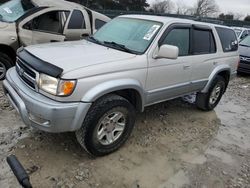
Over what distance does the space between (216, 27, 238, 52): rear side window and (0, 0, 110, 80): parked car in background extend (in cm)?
308

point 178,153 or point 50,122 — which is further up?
point 50,122

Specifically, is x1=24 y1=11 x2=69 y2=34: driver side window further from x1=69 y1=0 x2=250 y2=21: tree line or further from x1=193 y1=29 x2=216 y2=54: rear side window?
x1=69 y1=0 x2=250 y2=21: tree line

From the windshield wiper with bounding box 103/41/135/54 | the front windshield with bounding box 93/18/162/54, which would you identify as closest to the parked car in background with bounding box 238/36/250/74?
the front windshield with bounding box 93/18/162/54

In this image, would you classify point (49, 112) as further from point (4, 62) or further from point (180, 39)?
point (4, 62)

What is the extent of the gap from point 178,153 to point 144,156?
53 centimetres

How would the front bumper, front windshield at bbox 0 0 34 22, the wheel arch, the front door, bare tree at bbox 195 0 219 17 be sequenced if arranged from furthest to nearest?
bare tree at bbox 195 0 219 17, front windshield at bbox 0 0 34 22, the front door, the wheel arch, the front bumper

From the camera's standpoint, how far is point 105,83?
3486 mm

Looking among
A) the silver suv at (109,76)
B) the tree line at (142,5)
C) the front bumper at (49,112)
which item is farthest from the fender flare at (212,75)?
the tree line at (142,5)

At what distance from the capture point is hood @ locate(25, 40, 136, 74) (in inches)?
134

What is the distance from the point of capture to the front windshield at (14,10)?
6.46 meters

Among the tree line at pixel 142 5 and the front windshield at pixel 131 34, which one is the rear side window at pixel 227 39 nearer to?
the front windshield at pixel 131 34

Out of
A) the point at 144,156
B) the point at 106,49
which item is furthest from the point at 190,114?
the point at 106,49

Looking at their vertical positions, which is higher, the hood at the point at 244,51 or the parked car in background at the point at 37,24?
the parked car in background at the point at 37,24

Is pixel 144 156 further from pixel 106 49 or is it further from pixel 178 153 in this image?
pixel 106 49
